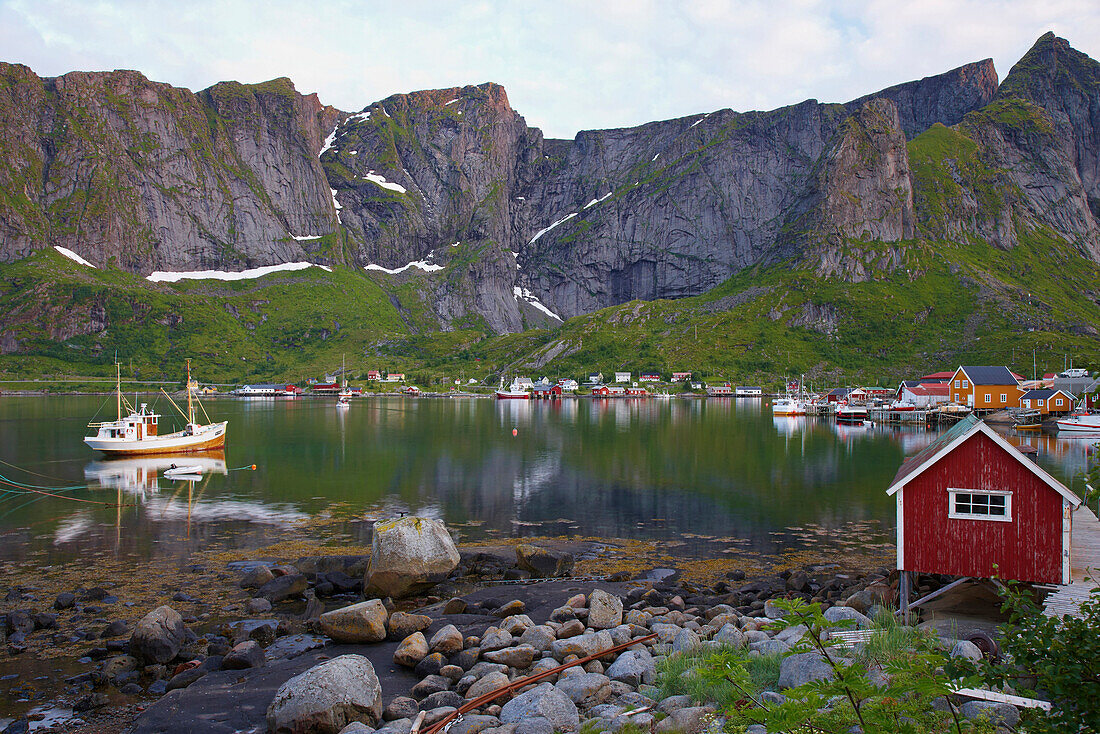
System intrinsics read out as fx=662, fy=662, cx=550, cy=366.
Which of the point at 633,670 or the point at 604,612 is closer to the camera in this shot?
the point at 633,670

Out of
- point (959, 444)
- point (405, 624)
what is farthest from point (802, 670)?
point (405, 624)

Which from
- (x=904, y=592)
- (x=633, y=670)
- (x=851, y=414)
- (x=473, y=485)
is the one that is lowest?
(x=473, y=485)

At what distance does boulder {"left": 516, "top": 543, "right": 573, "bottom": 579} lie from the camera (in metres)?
25.2

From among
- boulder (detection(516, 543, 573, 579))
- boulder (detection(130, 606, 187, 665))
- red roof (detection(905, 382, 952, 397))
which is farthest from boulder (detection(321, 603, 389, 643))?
red roof (detection(905, 382, 952, 397))

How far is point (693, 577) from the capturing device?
81.3ft

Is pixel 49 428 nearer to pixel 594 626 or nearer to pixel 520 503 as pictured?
pixel 520 503

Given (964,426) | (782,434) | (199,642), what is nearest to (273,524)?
(199,642)

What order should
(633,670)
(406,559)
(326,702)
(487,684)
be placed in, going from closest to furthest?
(326,702) < (487,684) < (633,670) < (406,559)

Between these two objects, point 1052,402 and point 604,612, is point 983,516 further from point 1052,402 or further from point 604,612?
point 1052,402

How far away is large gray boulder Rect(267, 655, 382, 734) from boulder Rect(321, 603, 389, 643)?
497 cm

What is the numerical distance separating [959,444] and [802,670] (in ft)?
27.5

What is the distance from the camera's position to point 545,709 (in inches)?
472

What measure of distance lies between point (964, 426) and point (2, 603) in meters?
29.7

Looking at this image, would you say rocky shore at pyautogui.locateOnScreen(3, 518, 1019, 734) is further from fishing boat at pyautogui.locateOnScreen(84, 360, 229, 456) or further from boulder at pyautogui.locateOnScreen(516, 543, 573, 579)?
fishing boat at pyautogui.locateOnScreen(84, 360, 229, 456)
